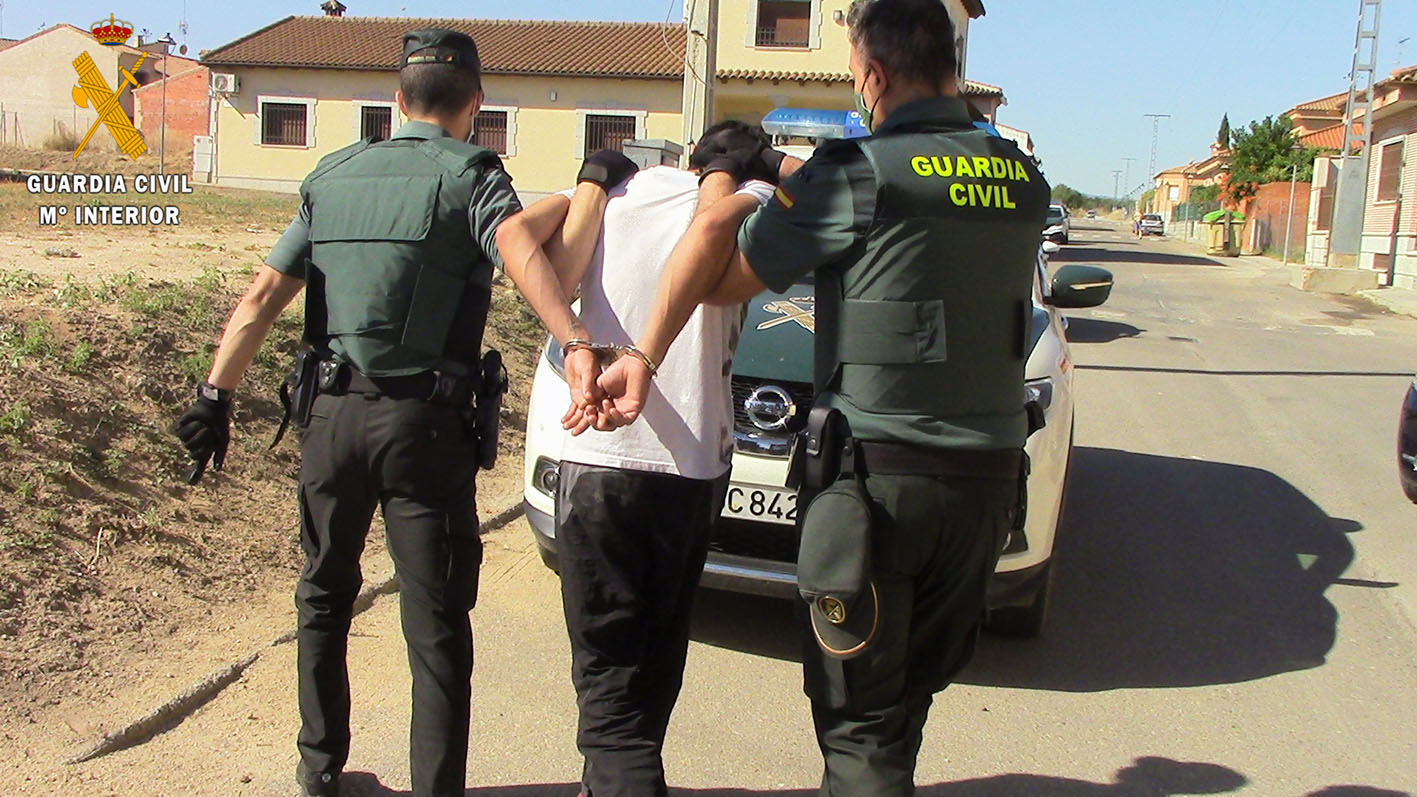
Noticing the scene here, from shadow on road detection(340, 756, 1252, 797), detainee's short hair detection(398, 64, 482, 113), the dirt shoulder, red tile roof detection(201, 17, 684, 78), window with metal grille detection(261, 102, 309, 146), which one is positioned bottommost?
shadow on road detection(340, 756, 1252, 797)

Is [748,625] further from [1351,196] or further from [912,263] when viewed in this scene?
[1351,196]

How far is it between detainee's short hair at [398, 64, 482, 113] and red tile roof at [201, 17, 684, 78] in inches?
1192

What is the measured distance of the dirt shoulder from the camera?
3.63 metres

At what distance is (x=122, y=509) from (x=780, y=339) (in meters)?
2.57

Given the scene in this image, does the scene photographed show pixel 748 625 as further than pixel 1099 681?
Yes

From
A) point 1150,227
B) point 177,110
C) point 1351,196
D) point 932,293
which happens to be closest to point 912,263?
point 932,293

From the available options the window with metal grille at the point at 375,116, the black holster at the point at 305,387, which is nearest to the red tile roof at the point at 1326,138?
the window with metal grille at the point at 375,116

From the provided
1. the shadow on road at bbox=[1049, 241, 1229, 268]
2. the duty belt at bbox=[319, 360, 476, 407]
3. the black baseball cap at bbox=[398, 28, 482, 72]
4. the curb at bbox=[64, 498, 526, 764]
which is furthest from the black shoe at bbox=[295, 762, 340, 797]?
the shadow on road at bbox=[1049, 241, 1229, 268]

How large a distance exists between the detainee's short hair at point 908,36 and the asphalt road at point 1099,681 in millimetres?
2014

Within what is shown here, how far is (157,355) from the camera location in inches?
217

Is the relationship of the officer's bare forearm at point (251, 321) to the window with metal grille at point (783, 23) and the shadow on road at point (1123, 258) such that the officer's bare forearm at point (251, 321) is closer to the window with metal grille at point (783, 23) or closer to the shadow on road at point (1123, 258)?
the shadow on road at point (1123, 258)

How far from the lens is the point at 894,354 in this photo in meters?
2.29
